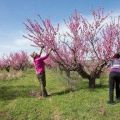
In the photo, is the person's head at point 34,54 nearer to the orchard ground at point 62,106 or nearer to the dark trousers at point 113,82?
the orchard ground at point 62,106

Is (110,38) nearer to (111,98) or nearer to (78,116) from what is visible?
(111,98)

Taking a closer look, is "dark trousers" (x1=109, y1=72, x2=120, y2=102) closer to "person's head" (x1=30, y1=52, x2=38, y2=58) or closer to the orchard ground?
the orchard ground

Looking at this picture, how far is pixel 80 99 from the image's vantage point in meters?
14.5

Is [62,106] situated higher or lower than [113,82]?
lower

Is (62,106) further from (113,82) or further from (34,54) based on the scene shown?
(34,54)

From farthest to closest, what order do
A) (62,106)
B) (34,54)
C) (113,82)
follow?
(34,54), (113,82), (62,106)

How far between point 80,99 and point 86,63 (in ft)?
14.5

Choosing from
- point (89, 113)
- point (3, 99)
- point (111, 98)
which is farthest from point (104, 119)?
point (3, 99)

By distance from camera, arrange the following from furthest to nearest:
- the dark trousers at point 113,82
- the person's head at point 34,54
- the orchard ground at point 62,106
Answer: the person's head at point 34,54 < the dark trousers at point 113,82 < the orchard ground at point 62,106

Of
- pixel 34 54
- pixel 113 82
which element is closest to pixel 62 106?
pixel 113 82

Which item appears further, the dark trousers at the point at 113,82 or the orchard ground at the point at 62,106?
the dark trousers at the point at 113,82

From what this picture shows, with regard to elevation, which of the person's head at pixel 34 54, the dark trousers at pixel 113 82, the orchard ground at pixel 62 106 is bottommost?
the orchard ground at pixel 62 106

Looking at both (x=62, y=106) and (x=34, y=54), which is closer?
(x=62, y=106)

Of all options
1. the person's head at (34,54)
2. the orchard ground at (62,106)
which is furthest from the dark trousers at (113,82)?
the person's head at (34,54)
